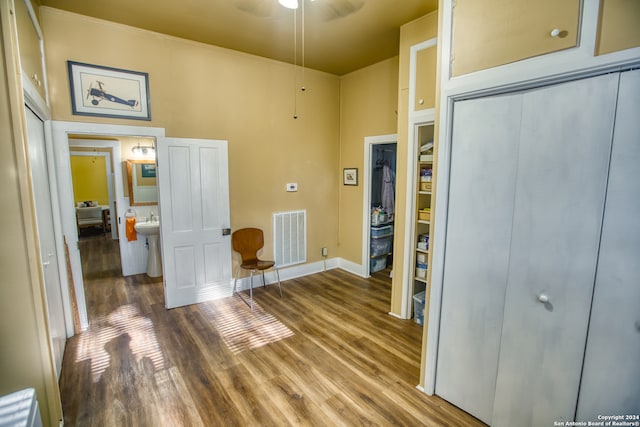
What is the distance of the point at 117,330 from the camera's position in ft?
10.1

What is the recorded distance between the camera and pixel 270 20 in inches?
116

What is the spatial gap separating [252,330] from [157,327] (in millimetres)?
1006

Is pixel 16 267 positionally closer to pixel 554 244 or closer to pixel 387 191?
pixel 554 244

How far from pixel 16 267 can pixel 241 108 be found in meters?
2.92

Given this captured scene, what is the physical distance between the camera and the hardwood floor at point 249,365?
2.04m

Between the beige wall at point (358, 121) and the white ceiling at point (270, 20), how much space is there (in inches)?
16.5

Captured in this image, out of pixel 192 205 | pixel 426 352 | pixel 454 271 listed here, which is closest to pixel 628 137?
pixel 454 271

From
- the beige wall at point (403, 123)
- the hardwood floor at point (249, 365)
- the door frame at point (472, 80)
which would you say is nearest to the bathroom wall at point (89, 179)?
the hardwood floor at point (249, 365)

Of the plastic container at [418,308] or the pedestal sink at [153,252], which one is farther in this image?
the pedestal sink at [153,252]

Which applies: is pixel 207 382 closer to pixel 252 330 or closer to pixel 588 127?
pixel 252 330

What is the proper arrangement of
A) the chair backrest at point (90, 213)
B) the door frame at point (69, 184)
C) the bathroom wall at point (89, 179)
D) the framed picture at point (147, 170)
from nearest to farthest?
1. the door frame at point (69, 184)
2. the framed picture at point (147, 170)
3. the chair backrest at point (90, 213)
4. the bathroom wall at point (89, 179)

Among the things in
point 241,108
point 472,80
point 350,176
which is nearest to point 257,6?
point 241,108

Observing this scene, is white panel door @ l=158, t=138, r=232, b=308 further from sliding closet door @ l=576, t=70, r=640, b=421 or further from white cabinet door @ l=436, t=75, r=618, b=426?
sliding closet door @ l=576, t=70, r=640, b=421

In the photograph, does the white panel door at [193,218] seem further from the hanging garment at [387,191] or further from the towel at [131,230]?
the hanging garment at [387,191]
